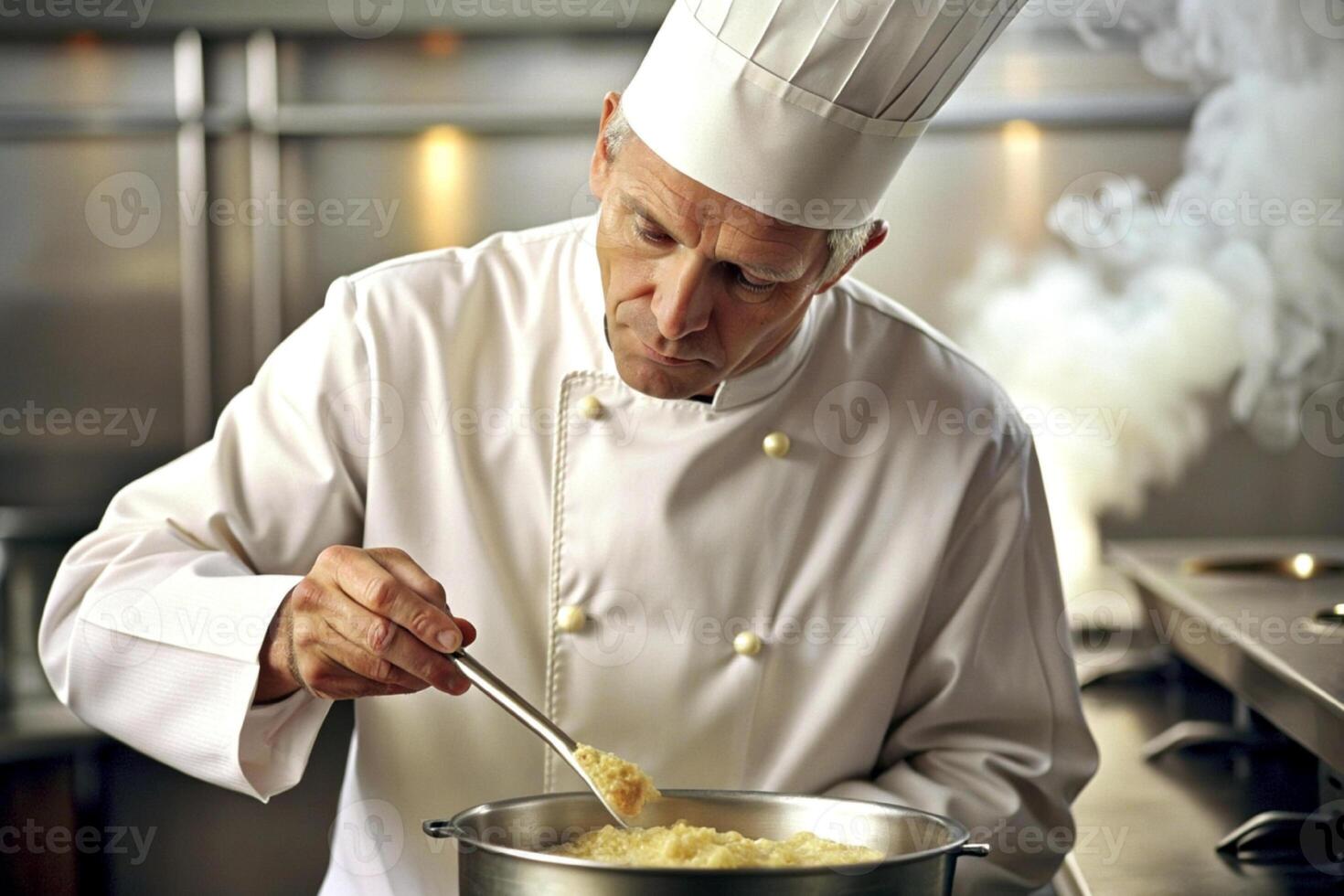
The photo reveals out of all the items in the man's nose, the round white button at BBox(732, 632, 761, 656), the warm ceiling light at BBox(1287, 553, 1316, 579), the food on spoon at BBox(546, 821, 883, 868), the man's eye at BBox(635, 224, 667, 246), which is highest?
the man's eye at BBox(635, 224, 667, 246)

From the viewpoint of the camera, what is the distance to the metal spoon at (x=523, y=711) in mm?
1205

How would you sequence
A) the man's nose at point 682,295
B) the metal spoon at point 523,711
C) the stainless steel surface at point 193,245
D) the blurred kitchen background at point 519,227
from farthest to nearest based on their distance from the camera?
the stainless steel surface at point 193,245, the blurred kitchen background at point 519,227, the man's nose at point 682,295, the metal spoon at point 523,711

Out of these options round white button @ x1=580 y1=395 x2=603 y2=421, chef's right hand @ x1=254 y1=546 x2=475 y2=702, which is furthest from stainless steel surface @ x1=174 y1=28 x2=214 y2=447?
chef's right hand @ x1=254 y1=546 x2=475 y2=702

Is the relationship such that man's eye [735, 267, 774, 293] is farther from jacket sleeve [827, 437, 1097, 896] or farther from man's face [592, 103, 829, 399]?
jacket sleeve [827, 437, 1097, 896]

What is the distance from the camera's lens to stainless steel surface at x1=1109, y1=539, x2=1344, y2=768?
1.65 metres

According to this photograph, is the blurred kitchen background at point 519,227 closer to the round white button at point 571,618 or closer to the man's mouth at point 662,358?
the round white button at point 571,618

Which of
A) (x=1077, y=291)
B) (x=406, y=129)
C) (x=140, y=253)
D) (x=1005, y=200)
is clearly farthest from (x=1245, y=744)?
(x=140, y=253)

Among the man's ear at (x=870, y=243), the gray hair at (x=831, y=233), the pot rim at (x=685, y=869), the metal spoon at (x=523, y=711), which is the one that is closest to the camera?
the pot rim at (x=685, y=869)

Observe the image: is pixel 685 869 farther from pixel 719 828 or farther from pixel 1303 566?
pixel 1303 566

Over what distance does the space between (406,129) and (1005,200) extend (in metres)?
1.77

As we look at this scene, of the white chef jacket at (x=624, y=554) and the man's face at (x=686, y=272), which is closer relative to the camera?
the man's face at (x=686, y=272)

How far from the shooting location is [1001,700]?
1734 mm

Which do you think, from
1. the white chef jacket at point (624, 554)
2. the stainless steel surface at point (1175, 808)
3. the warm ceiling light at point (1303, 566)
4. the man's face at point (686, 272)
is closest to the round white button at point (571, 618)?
the white chef jacket at point (624, 554)

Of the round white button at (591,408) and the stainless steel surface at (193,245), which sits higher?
the stainless steel surface at (193,245)
